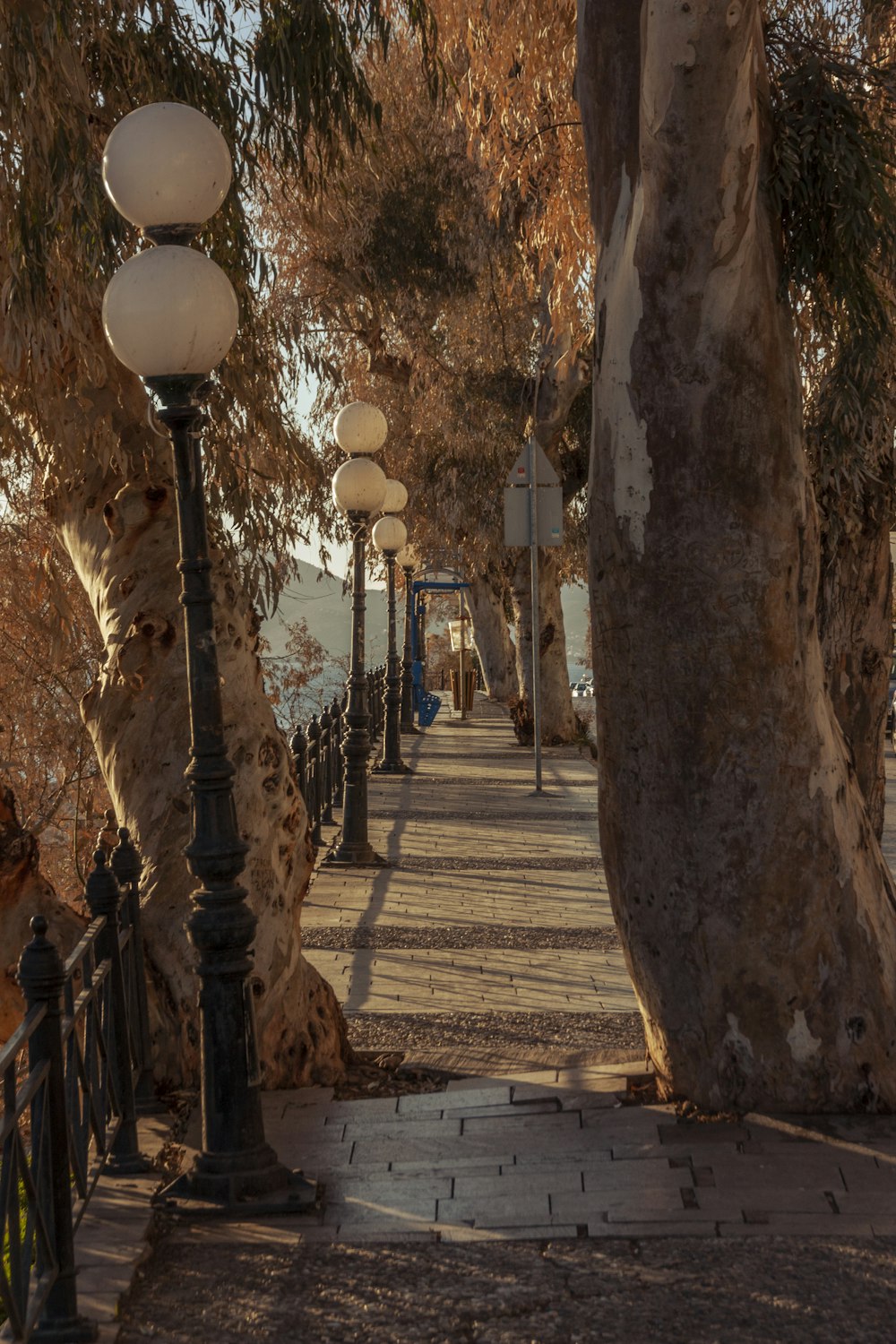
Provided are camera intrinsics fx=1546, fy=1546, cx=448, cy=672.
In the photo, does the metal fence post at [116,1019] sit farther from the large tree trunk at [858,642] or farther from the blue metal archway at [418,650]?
the blue metal archway at [418,650]

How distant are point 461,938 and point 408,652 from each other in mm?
21648

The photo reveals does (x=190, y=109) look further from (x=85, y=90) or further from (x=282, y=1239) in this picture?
(x=282, y=1239)

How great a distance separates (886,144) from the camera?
6934 mm

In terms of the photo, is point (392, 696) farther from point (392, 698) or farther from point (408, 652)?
point (408, 652)

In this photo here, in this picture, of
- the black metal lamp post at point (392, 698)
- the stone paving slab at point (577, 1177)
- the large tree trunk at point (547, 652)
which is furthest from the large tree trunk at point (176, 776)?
the large tree trunk at point (547, 652)

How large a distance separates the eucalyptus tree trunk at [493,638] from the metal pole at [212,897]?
97.5ft

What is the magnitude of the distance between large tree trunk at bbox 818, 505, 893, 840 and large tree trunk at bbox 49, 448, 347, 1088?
2.61 metres

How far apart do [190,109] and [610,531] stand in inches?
81.5

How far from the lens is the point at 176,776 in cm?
675

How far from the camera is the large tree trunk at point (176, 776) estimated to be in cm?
646

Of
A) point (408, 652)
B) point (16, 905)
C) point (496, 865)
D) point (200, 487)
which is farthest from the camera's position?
point (408, 652)

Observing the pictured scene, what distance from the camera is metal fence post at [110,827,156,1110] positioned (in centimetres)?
559

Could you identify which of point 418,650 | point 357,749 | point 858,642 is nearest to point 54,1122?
point 858,642

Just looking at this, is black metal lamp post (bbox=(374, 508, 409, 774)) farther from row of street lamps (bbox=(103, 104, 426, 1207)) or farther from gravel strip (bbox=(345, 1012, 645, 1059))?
row of street lamps (bbox=(103, 104, 426, 1207))
